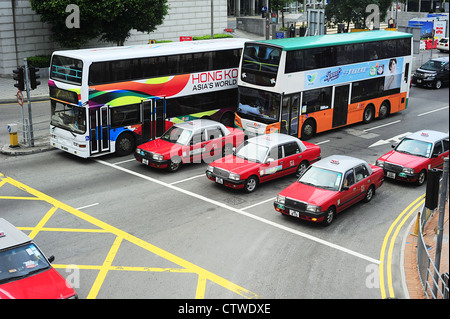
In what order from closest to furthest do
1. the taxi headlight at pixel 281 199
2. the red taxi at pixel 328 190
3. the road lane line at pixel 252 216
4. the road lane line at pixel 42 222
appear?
the road lane line at pixel 252 216 → the road lane line at pixel 42 222 → the red taxi at pixel 328 190 → the taxi headlight at pixel 281 199

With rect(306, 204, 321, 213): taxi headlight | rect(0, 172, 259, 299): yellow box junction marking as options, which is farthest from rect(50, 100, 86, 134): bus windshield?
rect(306, 204, 321, 213): taxi headlight

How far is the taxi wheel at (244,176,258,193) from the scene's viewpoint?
62.0ft

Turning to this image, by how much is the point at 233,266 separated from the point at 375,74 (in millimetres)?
17146

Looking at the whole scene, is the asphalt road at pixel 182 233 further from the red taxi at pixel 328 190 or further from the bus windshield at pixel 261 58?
the bus windshield at pixel 261 58

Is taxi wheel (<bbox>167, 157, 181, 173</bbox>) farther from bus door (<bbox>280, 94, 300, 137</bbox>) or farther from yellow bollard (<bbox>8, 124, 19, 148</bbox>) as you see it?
yellow bollard (<bbox>8, 124, 19, 148</bbox>)

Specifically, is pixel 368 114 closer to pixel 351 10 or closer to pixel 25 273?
pixel 351 10

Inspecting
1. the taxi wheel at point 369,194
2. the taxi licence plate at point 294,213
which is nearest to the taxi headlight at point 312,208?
the taxi licence plate at point 294,213

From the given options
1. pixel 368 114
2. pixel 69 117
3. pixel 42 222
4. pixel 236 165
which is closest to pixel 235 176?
pixel 236 165

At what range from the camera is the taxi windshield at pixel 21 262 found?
11.6m

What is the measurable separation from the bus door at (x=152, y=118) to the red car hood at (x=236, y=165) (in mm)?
4964

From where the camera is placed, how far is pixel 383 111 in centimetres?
2967

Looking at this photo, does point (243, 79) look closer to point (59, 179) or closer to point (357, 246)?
point (59, 179)

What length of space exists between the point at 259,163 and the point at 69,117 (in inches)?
308
